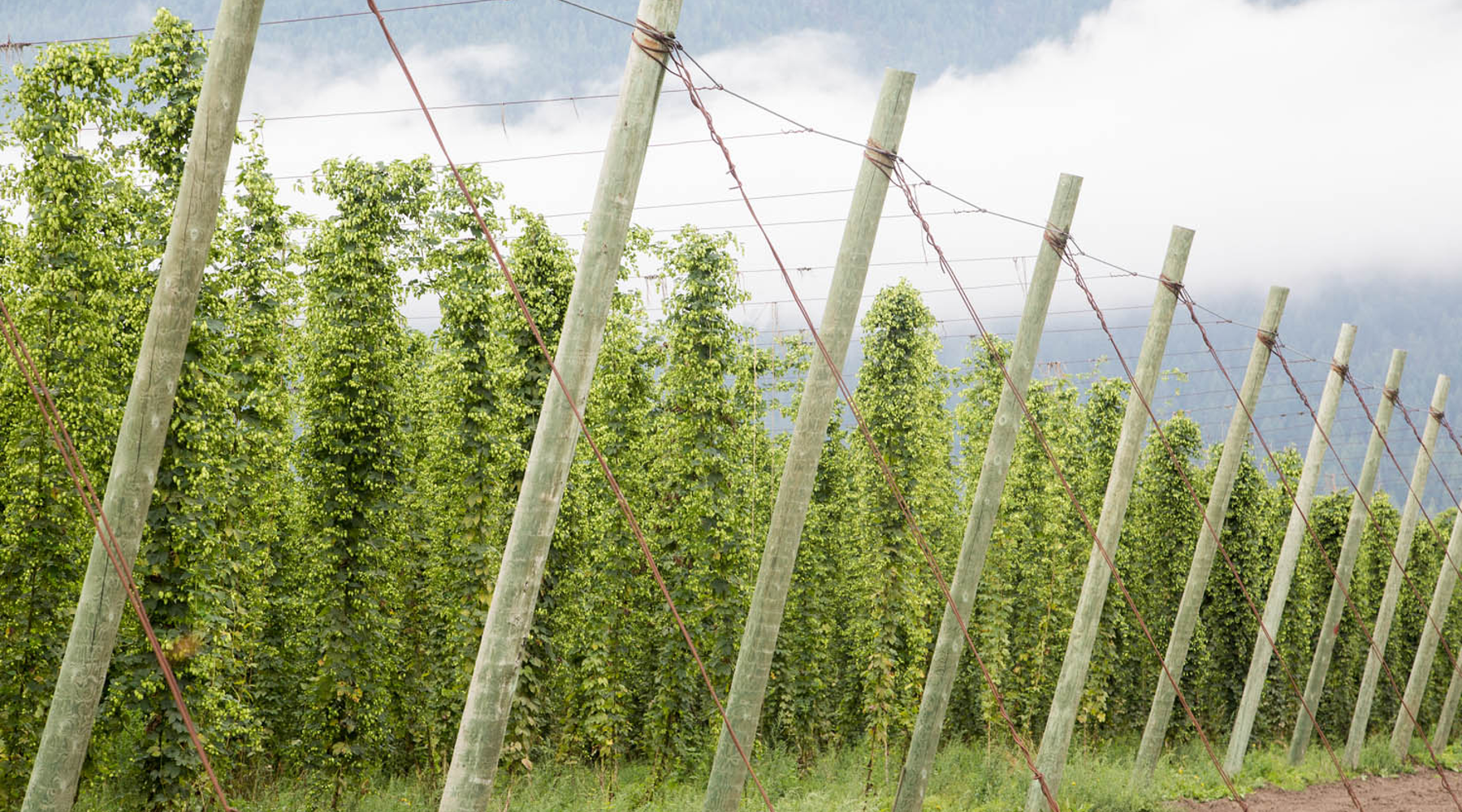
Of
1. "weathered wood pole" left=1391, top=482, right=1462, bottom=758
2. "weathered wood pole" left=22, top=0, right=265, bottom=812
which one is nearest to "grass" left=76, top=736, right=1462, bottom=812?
"weathered wood pole" left=1391, top=482, right=1462, bottom=758

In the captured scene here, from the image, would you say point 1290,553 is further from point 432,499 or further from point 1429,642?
point 432,499

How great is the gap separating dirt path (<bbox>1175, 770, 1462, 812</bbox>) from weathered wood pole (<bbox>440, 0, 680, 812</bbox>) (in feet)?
47.1

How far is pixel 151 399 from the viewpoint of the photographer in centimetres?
545

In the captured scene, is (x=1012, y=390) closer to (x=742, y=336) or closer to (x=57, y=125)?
(x=742, y=336)

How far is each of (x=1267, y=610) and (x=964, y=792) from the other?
6.60 meters

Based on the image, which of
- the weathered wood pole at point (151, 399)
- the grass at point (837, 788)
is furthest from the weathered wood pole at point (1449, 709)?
the weathered wood pole at point (151, 399)

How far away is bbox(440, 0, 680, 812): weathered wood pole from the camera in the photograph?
19.3 feet

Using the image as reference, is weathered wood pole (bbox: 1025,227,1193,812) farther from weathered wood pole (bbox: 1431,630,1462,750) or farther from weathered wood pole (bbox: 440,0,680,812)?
weathered wood pole (bbox: 1431,630,1462,750)

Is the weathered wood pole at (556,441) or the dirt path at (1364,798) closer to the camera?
the weathered wood pole at (556,441)

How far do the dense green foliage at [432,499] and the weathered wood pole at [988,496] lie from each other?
8169 millimetres

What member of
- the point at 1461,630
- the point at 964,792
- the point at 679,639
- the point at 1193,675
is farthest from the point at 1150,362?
the point at 1461,630

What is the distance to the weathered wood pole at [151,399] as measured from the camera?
5445 millimetres

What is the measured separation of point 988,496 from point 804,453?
10.3ft

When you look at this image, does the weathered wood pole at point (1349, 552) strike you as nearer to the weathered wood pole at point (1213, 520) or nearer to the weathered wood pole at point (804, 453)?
the weathered wood pole at point (1213, 520)
